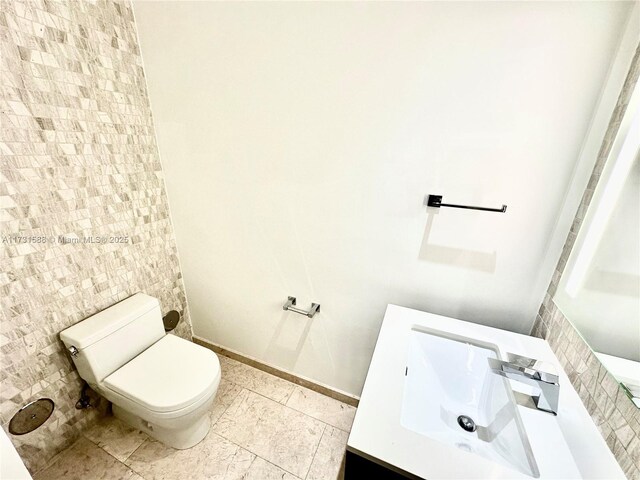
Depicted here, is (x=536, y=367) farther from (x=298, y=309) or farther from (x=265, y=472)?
(x=265, y=472)

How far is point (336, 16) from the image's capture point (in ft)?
3.34

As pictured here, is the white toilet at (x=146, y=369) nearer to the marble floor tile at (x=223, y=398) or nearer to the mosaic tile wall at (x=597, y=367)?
the marble floor tile at (x=223, y=398)

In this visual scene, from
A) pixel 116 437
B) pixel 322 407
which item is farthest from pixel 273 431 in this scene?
pixel 116 437

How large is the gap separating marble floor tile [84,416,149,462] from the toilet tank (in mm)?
365

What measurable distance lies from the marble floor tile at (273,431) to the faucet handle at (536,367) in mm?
1097

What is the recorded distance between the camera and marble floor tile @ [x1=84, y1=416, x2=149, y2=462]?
1386mm

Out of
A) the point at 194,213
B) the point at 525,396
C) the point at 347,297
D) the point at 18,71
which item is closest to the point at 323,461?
the point at 347,297

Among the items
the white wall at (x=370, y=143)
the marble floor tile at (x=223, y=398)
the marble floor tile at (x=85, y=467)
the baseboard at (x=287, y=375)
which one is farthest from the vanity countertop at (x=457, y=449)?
the marble floor tile at (x=85, y=467)

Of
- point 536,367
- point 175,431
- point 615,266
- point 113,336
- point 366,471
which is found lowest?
point 175,431

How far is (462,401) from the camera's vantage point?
0.97 metres

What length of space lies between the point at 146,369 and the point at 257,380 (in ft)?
2.35

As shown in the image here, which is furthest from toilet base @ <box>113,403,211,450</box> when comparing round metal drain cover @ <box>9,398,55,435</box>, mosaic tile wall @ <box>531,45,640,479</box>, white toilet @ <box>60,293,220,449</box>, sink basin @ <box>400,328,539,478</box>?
mosaic tile wall @ <box>531,45,640,479</box>

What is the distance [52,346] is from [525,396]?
6.26ft

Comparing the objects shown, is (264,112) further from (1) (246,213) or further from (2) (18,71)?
(2) (18,71)
